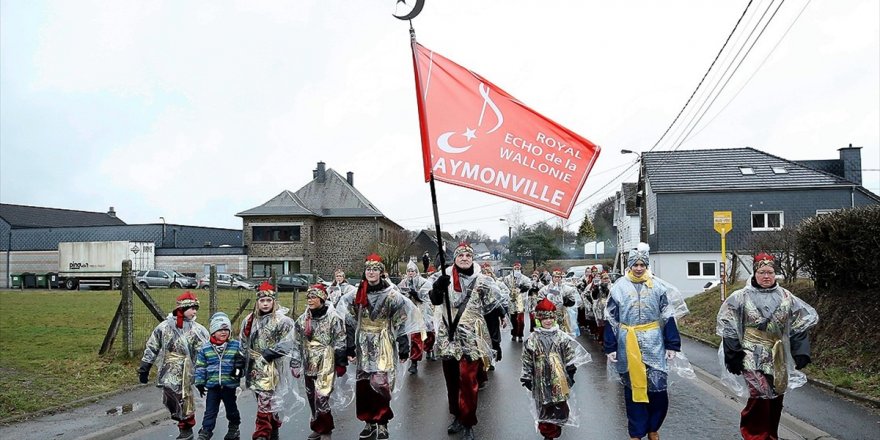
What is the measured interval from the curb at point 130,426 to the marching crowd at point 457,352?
795 millimetres

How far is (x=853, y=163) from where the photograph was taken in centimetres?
3584

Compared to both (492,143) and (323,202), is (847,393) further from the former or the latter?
(323,202)

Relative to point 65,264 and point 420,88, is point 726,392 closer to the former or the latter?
point 420,88

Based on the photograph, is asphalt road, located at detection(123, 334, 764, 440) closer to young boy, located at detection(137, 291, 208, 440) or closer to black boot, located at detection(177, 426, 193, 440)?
black boot, located at detection(177, 426, 193, 440)

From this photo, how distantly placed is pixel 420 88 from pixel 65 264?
51.7 m

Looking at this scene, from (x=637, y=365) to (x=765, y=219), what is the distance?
32.2 meters

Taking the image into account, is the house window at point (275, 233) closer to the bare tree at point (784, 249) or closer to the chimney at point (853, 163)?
the chimney at point (853, 163)

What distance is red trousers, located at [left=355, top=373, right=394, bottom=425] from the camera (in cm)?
689

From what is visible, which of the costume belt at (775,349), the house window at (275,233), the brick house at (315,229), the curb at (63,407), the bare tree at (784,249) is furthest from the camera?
the house window at (275,233)

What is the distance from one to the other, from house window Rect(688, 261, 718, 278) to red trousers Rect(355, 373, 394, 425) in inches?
1231

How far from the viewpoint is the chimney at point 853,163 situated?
35.8 m

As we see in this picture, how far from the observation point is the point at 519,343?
52.6 feet

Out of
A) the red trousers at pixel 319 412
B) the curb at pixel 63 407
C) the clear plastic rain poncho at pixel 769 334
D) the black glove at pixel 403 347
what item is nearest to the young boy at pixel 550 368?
the black glove at pixel 403 347

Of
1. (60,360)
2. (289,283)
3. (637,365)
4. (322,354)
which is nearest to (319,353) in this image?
(322,354)
